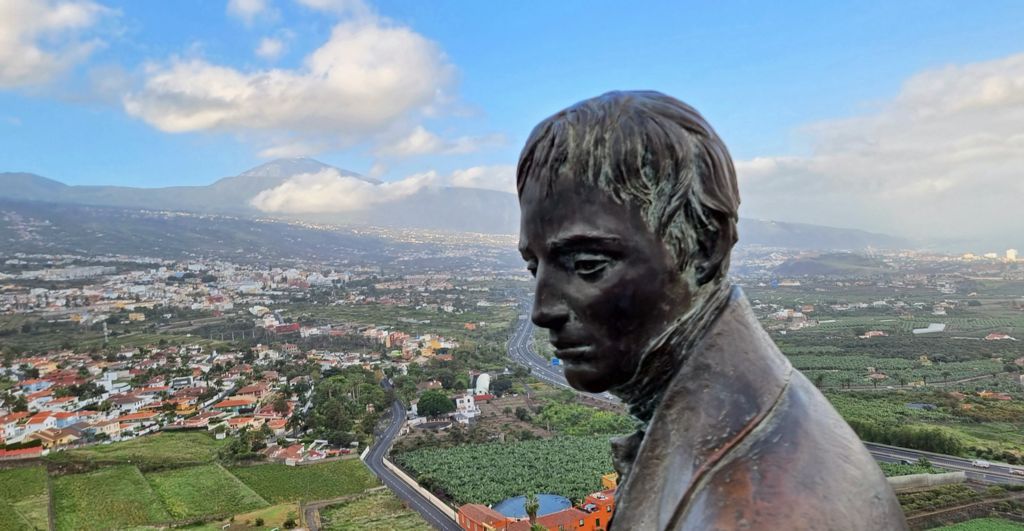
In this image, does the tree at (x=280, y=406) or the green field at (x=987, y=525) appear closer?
the green field at (x=987, y=525)

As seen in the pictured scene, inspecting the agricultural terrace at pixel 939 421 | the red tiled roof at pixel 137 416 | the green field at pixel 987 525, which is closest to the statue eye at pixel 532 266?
the green field at pixel 987 525

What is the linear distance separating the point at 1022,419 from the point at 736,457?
1101 inches

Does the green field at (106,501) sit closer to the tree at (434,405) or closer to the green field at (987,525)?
the tree at (434,405)

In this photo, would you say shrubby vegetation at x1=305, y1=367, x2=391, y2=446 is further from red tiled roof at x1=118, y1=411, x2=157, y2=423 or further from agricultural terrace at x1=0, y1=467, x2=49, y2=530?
agricultural terrace at x1=0, y1=467, x2=49, y2=530

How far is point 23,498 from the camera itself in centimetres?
1764

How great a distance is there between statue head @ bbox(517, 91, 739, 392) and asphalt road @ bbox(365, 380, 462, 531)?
49.1ft

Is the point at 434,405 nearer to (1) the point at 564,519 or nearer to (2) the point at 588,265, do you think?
(1) the point at 564,519

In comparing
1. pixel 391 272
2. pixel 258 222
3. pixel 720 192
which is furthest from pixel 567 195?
pixel 258 222

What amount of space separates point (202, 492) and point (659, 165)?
20280 millimetres

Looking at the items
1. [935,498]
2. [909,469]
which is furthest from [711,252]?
[909,469]

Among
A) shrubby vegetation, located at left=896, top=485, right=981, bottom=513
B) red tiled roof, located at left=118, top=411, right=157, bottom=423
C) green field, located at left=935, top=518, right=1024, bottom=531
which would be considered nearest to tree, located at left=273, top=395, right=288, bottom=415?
red tiled roof, located at left=118, top=411, right=157, bottom=423

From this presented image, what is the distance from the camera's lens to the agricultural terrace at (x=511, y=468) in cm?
1669

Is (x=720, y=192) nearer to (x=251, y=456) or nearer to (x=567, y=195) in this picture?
(x=567, y=195)

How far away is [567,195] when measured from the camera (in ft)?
3.22
